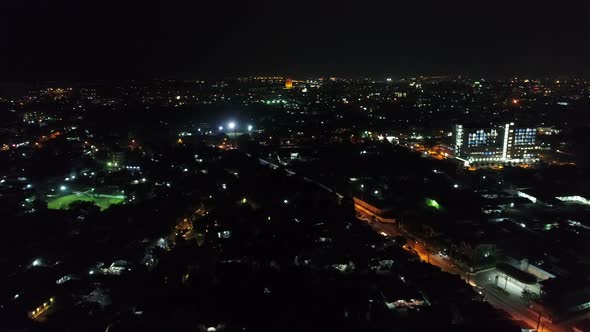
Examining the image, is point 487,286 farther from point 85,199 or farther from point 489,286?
point 85,199

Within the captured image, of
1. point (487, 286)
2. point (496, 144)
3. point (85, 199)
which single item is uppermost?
point (496, 144)

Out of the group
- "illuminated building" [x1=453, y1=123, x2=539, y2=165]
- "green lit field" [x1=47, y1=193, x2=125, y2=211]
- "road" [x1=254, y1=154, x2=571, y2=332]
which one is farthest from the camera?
"illuminated building" [x1=453, y1=123, x2=539, y2=165]

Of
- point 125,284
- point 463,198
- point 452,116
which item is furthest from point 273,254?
point 452,116

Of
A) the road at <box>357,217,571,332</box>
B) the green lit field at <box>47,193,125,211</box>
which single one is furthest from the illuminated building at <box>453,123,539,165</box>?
the green lit field at <box>47,193,125,211</box>

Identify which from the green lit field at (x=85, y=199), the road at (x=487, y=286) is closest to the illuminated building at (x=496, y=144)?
the road at (x=487, y=286)

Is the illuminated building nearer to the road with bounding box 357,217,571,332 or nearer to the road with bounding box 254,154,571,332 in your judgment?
the road with bounding box 254,154,571,332

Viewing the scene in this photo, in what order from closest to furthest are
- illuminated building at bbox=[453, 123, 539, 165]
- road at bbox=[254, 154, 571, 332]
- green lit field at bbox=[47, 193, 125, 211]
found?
road at bbox=[254, 154, 571, 332], green lit field at bbox=[47, 193, 125, 211], illuminated building at bbox=[453, 123, 539, 165]

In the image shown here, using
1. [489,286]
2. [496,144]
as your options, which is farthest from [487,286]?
[496,144]

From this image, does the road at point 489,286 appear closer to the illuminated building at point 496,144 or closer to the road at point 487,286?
the road at point 487,286

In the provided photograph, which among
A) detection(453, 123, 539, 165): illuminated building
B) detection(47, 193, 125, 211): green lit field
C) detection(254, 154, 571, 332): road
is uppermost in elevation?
detection(453, 123, 539, 165): illuminated building
